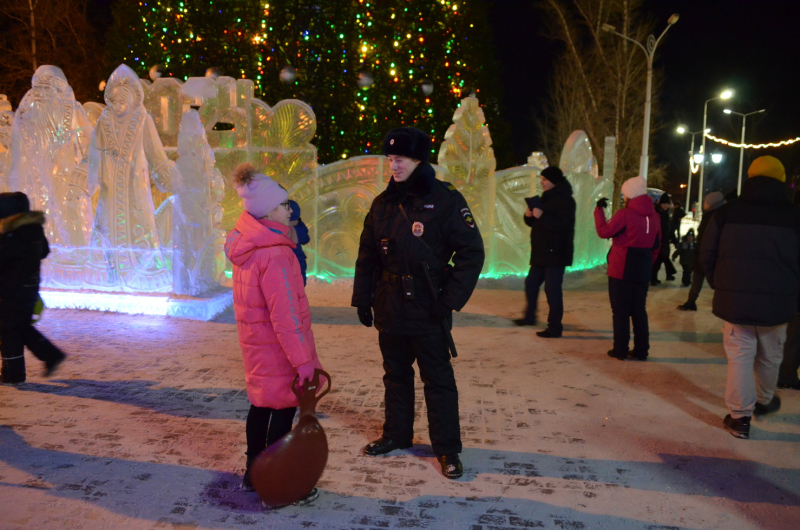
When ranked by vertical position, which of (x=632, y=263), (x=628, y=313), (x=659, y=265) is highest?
(x=632, y=263)

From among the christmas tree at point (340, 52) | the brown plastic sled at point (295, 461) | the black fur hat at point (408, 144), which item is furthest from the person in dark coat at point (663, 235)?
the brown plastic sled at point (295, 461)

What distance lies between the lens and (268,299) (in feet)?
9.38

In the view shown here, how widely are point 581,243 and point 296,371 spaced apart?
33.8 feet

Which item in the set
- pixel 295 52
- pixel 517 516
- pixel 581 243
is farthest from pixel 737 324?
pixel 295 52

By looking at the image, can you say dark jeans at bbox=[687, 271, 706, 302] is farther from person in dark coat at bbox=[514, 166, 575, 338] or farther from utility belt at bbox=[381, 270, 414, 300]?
utility belt at bbox=[381, 270, 414, 300]

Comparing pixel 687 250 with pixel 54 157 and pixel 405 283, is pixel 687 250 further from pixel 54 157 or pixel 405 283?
pixel 54 157

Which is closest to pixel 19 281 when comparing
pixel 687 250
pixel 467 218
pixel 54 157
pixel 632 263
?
pixel 467 218

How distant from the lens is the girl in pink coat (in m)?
2.86

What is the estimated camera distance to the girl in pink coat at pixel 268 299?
286 centimetres

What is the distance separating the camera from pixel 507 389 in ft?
16.3

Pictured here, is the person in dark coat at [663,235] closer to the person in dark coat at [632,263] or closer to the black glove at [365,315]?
the person in dark coat at [632,263]

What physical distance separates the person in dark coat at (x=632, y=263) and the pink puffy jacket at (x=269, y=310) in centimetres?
387

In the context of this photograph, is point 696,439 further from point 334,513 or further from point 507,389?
point 334,513

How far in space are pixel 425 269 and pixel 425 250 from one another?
0.38 feet
